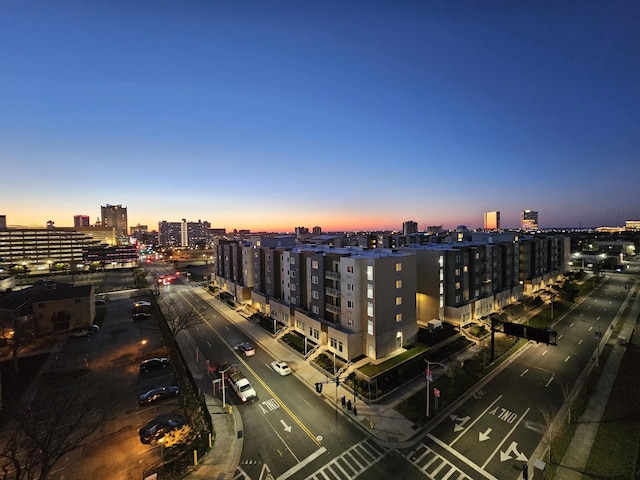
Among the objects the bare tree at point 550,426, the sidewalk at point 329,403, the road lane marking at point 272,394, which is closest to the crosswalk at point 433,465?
the sidewalk at point 329,403

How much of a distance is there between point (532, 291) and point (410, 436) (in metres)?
71.1

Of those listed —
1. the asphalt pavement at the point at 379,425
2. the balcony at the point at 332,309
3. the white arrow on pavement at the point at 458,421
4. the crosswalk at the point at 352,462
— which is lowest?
the crosswalk at the point at 352,462

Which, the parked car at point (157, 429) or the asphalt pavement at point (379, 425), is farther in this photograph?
the parked car at point (157, 429)

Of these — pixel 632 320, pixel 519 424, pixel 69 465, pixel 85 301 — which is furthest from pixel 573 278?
pixel 85 301

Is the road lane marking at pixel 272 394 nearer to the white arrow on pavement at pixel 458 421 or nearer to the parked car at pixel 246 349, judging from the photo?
the parked car at pixel 246 349

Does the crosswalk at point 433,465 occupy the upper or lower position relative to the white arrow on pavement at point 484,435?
lower

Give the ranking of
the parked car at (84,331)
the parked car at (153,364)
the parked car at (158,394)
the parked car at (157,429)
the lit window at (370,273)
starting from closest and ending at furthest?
the parked car at (157,429) < the parked car at (158,394) < the parked car at (153,364) < the lit window at (370,273) < the parked car at (84,331)

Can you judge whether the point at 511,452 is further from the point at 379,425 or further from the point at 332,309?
the point at 332,309

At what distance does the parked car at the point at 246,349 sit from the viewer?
150 feet

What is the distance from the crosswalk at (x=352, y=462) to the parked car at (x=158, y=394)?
20.0 m

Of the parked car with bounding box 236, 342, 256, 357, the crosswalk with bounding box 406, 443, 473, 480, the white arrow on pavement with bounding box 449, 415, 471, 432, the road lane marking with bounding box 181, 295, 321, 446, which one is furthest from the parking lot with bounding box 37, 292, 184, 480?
the white arrow on pavement with bounding box 449, 415, 471, 432

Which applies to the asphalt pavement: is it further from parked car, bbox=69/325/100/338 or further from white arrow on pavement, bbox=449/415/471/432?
parked car, bbox=69/325/100/338

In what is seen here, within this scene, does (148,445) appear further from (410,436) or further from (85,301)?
(85,301)

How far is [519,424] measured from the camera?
28531mm
